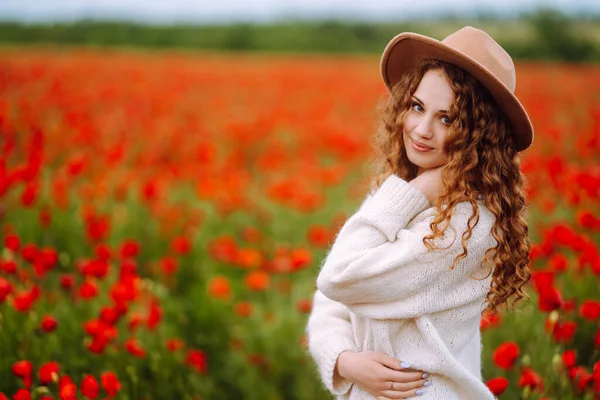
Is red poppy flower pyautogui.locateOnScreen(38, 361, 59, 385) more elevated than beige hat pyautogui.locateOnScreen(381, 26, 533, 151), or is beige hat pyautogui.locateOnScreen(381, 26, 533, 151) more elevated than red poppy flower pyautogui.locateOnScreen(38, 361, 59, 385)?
beige hat pyautogui.locateOnScreen(381, 26, 533, 151)

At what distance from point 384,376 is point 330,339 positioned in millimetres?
237

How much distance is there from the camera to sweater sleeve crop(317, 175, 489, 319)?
1.40 metres

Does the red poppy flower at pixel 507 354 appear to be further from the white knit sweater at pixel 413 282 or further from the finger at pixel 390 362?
the finger at pixel 390 362

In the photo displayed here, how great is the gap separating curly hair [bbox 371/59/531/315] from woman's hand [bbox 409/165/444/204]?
0.12ft

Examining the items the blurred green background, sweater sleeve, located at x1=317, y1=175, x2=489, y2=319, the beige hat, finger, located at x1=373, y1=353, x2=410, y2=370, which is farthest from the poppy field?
the blurred green background

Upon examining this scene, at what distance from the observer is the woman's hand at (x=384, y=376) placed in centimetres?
148

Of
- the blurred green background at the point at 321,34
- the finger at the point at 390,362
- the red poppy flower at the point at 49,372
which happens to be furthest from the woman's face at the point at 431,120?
the blurred green background at the point at 321,34

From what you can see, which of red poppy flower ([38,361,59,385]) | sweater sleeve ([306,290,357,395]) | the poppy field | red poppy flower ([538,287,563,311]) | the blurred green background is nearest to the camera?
sweater sleeve ([306,290,357,395])

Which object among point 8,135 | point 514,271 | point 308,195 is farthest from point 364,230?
point 8,135

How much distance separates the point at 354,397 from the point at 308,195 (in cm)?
230

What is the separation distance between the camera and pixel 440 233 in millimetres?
Answer: 1381

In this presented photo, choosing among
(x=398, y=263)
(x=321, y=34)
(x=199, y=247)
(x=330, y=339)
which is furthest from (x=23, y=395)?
(x=321, y=34)

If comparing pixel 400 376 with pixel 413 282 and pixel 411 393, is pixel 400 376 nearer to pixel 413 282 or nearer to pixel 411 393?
pixel 411 393

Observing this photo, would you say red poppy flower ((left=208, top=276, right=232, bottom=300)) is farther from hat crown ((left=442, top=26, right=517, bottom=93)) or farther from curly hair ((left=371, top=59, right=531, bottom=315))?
hat crown ((left=442, top=26, right=517, bottom=93))
